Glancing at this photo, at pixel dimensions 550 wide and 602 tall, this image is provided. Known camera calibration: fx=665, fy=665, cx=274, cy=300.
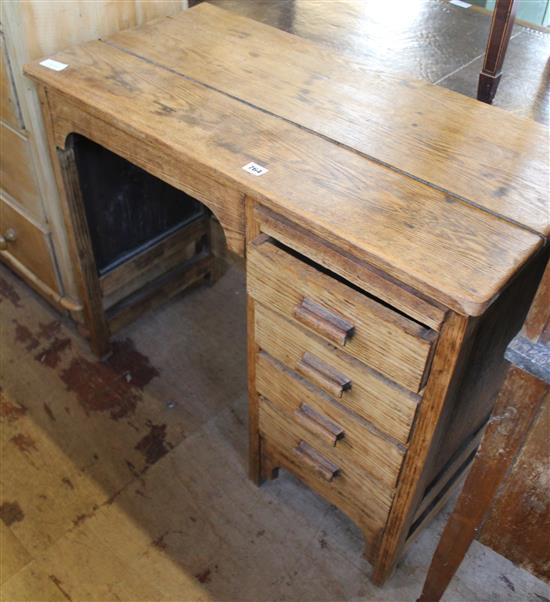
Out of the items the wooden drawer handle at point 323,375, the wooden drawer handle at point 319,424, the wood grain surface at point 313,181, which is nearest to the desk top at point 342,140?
the wood grain surface at point 313,181

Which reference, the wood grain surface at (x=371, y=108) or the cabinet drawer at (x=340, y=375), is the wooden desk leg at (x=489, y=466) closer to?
the cabinet drawer at (x=340, y=375)

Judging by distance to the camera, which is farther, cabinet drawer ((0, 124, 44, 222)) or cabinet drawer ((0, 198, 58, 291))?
cabinet drawer ((0, 198, 58, 291))

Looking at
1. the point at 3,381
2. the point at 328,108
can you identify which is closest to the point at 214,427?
the point at 3,381

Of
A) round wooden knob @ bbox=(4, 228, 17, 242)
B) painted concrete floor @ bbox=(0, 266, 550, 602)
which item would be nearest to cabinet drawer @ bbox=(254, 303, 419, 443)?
painted concrete floor @ bbox=(0, 266, 550, 602)

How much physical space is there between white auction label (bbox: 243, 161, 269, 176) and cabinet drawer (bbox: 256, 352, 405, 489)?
0.35 m

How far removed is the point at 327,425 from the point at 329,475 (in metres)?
0.13

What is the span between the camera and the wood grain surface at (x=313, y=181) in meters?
0.89

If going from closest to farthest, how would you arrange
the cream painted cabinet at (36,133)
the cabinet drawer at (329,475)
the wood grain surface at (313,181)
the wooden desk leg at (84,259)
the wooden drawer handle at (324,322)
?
the wood grain surface at (313,181), the wooden drawer handle at (324,322), the cabinet drawer at (329,475), the cream painted cabinet at (36,133), the wooden desk leg at (84,259)

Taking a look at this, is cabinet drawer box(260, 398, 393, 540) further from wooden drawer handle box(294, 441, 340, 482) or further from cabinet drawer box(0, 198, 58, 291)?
cabinet drawer box(0, 198, 58, 291)

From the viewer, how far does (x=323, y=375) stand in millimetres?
1114

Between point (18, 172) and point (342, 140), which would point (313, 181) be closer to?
point (342, 140)

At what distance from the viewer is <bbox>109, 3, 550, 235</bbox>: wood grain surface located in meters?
1.05

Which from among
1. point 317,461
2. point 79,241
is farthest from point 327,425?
point 79,241

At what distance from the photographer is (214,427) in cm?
170
